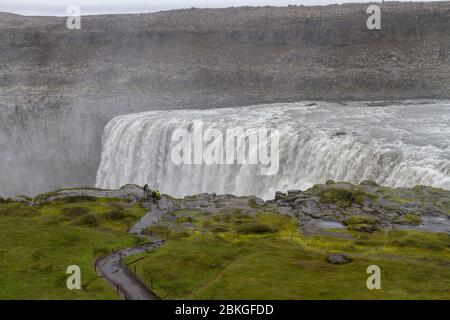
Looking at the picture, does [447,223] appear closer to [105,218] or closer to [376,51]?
[105,218]

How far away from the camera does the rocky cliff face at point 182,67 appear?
9338cm

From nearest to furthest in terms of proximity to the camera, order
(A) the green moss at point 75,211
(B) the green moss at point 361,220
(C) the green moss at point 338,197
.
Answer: (B) the green moss at point 361,220 → (C) the green moss at point 338,197 → (A) the green moss at point 75,211

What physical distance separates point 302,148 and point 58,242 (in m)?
31.7

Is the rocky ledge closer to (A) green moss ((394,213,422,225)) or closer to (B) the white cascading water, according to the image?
(A) green moss ((394,213,422,225))

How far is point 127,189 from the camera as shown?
5684 cm

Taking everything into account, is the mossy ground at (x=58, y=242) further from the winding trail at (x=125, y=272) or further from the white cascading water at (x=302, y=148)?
the white cascading water at (x=302, y=148)

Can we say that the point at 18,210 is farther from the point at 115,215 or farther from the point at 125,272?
the point at 125,272

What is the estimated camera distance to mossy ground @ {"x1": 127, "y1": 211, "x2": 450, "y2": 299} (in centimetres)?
2780

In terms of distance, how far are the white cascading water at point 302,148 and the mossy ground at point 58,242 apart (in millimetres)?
19478

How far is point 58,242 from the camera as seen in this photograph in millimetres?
37406

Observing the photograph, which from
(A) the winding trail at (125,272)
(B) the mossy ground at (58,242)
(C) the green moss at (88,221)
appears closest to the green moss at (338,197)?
(A) the winding trail at (125,272)

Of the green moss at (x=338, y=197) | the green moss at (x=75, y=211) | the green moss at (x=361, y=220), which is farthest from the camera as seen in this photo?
the green moss at (x=75, y=211)

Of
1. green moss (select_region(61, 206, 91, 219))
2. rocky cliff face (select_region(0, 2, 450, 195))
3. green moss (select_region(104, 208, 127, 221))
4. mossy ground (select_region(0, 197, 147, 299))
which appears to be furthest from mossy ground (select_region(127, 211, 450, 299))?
rocky cliff face (select_region(0, 2, 450, 195))

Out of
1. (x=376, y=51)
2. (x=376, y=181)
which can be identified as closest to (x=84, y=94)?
(x=376, y=51)
